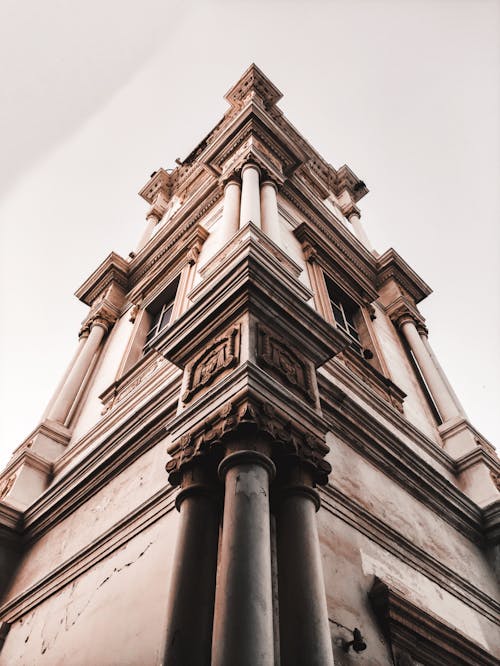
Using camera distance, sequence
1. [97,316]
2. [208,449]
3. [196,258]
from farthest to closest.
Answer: [97,316] < [196,258] < [208,449]

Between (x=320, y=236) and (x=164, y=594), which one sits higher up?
(x=320, y=236)

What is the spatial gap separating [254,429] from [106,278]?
9.19 m

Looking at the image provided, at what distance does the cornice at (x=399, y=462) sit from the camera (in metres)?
6.03

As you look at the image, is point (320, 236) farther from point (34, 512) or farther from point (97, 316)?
point (34, 512)

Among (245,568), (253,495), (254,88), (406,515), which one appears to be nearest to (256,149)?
(254,88)

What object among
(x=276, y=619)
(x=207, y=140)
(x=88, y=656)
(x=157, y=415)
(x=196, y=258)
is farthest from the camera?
(x=207, y=140)

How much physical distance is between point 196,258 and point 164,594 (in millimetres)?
6274

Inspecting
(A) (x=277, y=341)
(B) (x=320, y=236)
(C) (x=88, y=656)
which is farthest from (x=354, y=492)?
(B) (x=320, y=236)

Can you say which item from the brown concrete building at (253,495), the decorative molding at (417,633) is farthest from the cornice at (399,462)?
the decorative molding at (417,633)

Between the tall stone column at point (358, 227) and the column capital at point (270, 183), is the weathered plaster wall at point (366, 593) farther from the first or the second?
the tall stone column at point (358, 227)

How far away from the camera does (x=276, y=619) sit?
3.39m

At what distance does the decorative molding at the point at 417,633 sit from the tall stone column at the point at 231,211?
4609 millimetres

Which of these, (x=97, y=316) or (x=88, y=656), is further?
(x=97, y=316)

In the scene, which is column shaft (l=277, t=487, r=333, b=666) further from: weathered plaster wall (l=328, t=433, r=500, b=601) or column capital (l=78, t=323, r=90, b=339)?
column capital (l=78, t=323, r=90, b=339)
